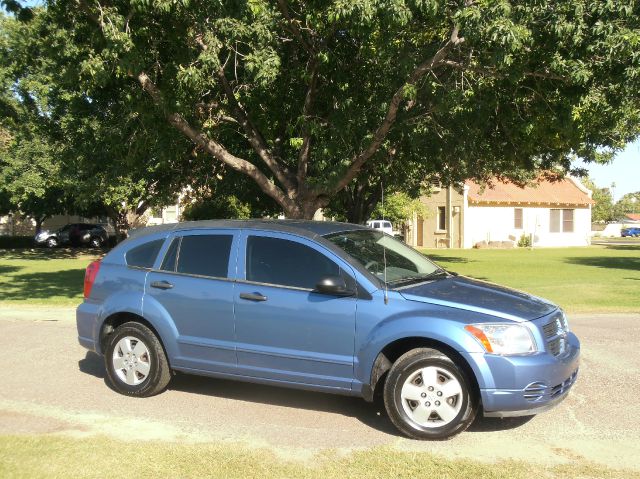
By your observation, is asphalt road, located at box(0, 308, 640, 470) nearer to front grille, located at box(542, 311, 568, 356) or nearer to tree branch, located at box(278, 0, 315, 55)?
front grille, located at box(542, 311, 568, 356)

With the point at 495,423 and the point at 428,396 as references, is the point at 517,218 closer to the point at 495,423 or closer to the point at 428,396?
the point at 495,423

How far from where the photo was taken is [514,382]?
15.9 feet

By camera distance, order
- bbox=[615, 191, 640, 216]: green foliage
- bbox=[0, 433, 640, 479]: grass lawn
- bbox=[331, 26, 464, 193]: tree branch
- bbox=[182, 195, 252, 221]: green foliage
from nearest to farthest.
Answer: bbox=[0, 433, 640, 479]: grass lawn → bbox=[331, 26, 464, 193]: tree branch → bbox=[182, 195, 252, 221]: green foliage → bbox=[615, 191, 640, 216]: green foliage

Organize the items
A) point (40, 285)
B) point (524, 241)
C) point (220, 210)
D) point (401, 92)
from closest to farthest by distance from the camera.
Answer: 1. point (401, 92)
2. point (40, 285)
3. point (220, 210)
4. point (524, 241)

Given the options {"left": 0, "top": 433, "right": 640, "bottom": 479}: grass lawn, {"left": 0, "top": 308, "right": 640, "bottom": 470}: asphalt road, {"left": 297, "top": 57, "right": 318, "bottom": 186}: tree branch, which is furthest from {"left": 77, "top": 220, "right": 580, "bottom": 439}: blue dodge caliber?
{"left": 297, "top": 57, "right": 318, "bottom": 186}: tree branch

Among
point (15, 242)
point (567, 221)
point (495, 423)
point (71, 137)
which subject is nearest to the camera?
point (495, 423)

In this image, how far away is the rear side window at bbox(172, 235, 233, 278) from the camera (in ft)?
20.0

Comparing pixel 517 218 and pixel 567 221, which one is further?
pixel 567 221

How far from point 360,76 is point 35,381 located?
946cm

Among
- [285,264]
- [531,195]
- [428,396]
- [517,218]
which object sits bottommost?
[428,396]

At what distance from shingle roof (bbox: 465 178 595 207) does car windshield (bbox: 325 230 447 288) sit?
3426cm

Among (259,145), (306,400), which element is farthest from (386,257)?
(259,145)

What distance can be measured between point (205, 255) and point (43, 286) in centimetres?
1229

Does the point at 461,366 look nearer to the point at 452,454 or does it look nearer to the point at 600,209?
the point at 452,454
